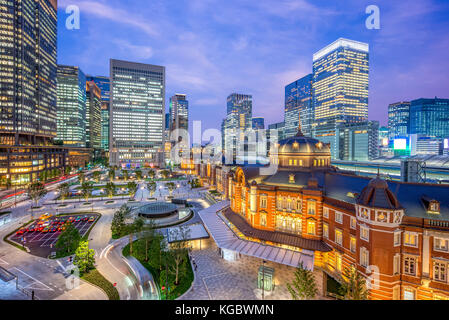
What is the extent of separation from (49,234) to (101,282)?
2975 centimetres

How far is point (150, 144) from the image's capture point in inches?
7830

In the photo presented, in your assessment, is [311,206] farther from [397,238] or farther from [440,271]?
[440,271]

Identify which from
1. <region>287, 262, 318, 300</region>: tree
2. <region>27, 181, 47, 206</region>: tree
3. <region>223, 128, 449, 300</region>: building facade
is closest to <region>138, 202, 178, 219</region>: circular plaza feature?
<region>223, 128, 449, 300</region>: building facade

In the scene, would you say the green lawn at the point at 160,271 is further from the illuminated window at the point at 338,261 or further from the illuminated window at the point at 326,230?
the illuminated window at the point at 326,230

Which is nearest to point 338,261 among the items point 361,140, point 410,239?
point 410,239

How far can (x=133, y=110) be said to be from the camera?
192 meters

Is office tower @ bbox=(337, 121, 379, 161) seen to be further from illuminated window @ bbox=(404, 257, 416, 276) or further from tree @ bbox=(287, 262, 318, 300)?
tree @ bbox=(287, 262, 318, 300)

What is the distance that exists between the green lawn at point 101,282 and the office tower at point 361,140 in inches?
7873

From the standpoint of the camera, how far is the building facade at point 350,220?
28109 mm

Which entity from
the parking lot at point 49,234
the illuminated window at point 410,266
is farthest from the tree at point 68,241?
the illuminated window at point 410,266

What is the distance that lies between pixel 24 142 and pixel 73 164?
252 ft

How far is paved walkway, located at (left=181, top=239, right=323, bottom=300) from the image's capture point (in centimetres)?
3127

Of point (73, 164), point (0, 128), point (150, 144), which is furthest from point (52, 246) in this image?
point (73, 164)

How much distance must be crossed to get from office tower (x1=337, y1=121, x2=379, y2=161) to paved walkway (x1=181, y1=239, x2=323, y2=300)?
178983mm
